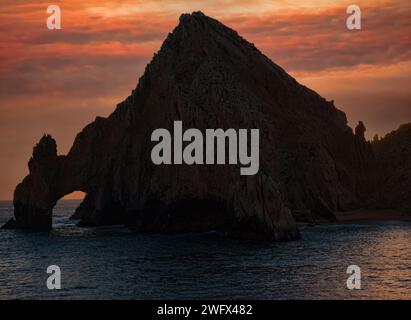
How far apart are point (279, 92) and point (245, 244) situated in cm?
8082

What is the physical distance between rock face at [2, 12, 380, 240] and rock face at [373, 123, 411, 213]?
513 cm

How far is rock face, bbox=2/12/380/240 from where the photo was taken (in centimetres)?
12412

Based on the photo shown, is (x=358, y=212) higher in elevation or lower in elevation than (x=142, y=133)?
lower

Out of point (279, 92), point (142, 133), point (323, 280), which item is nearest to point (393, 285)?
point (323, 280)

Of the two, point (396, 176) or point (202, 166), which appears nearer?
point (202, 166)

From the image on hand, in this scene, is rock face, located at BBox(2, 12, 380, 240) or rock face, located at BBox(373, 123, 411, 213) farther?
rock face, located at BBox(373, 123, 411, 213)

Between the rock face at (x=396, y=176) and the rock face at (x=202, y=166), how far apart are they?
513 cm

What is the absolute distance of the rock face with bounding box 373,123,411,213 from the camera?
162m

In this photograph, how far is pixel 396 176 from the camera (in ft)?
586

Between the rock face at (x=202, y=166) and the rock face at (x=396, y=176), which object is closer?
the rock face at (x=202, y=166)

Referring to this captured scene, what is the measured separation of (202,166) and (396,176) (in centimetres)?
6989

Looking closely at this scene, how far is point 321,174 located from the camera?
6122 inches

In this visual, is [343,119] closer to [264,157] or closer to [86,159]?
[264,157]

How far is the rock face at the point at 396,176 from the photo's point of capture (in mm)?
162000
